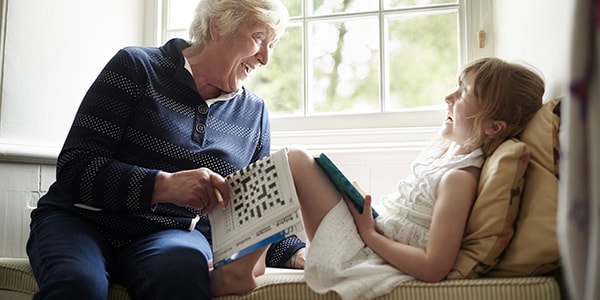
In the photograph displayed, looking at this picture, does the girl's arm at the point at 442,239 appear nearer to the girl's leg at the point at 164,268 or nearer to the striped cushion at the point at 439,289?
the striped cushion at the point at 439,289

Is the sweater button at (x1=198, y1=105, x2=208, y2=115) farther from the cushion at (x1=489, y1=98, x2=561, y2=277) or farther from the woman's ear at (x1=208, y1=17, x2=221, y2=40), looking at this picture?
the cushion at (x1=489, y1=98, x2=561, y2=277)

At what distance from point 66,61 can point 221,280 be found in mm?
1135

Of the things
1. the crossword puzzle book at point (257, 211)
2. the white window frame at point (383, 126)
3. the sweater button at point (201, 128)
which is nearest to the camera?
the crossword puzzle book at point (257, 211)

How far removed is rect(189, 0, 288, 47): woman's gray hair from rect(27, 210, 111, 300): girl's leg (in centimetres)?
66

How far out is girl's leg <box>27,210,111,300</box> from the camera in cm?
114

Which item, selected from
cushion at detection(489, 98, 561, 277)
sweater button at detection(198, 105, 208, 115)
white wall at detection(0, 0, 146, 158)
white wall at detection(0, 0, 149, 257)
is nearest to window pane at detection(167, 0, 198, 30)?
white wall at detection(0, 0, 146, 158)

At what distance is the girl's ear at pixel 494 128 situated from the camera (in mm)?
1316

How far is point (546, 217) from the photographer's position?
116 centimetres

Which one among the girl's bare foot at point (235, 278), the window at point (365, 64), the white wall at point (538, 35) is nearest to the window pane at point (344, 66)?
the window at point (365, 64)

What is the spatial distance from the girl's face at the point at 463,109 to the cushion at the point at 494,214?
0.50 feet

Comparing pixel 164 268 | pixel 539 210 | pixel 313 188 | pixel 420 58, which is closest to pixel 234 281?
pixel 164 268

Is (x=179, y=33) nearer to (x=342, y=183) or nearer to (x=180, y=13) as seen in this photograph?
(x=180, y=13)

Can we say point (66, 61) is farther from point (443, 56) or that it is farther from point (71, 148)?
point (443, 56)

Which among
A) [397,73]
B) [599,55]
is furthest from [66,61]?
[599,55]
